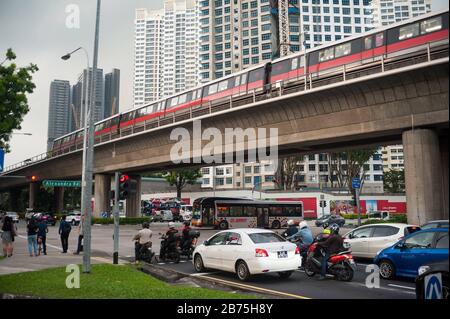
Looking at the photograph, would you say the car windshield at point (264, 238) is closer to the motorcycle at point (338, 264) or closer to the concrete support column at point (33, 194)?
the motorcycle at point (338, 264)

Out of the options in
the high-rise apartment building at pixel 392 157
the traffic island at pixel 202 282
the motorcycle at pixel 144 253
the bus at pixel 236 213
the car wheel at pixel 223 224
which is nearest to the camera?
the traffic island at pixel 202 282

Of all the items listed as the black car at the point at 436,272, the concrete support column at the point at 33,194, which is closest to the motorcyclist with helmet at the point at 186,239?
the black car at the point at 436,272

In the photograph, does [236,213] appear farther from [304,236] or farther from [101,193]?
[304,236]

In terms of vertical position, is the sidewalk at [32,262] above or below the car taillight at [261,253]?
below

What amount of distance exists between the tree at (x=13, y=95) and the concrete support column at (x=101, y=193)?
22181 millimetres

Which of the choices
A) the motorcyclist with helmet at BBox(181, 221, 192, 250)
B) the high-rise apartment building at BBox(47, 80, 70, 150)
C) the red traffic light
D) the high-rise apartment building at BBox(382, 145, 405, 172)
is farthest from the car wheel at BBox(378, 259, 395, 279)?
the high-rise apartment building at BBox(382, 145, 405, 172)

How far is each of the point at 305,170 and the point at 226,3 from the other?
1973 inches

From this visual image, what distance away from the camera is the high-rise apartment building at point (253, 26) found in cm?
10375

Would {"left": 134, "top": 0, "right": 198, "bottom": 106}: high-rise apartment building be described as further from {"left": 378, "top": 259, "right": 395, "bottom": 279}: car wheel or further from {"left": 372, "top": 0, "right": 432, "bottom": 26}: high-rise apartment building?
{"left": 378, "top": 259, "right": 395, "bottom": 279}: car wheel

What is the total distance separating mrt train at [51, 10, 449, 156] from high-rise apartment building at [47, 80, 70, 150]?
149ft

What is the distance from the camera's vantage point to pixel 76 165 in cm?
5062

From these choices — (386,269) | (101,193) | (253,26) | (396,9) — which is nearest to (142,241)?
(386,269)

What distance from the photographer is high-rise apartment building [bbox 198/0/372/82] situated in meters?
104
